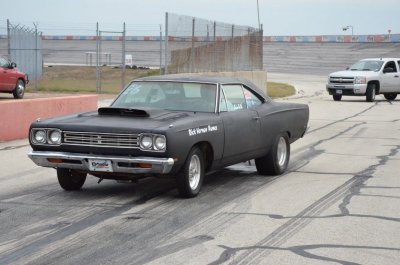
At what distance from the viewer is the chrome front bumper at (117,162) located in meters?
7.48

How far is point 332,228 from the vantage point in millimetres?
6770

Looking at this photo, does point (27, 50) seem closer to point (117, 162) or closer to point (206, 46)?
point (206, 46)

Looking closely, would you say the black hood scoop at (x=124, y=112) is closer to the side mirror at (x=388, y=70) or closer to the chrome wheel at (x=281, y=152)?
the chrome wheel at (x=281, y=152)

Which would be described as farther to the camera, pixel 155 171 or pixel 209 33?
pixel 209 33

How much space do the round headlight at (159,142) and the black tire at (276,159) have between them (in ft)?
8.22

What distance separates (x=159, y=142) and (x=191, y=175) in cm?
76

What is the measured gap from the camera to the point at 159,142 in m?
7.52

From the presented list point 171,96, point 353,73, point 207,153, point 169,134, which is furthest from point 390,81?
point 169,134

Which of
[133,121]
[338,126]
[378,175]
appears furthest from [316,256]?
[338,126]

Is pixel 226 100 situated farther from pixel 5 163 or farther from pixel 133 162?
pixel 5 163

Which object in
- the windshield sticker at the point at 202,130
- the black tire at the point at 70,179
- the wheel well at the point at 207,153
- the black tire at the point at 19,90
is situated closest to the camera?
the windshield sticker at the point at 202,130

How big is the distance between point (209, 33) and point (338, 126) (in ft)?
31.7

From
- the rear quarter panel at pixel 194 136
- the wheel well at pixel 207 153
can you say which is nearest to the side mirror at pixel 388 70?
the rear quarter panel at pixel 194 136

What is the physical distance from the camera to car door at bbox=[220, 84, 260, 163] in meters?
8.63
